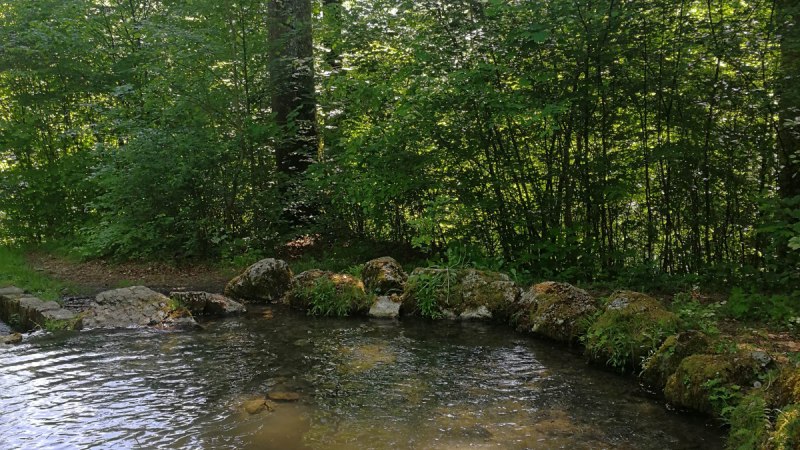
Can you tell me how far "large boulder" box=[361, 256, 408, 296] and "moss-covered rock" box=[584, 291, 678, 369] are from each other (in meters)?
3.28

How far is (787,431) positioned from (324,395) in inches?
137

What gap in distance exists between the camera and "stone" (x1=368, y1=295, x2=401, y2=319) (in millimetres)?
7969

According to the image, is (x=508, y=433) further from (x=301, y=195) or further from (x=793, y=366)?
(x=301, y=195)

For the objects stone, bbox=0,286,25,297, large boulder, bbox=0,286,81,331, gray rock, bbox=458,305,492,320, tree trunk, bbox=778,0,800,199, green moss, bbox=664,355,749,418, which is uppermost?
tree trunk, bbox=778,0,800,199

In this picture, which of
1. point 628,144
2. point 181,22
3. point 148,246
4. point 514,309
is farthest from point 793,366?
point 181,22

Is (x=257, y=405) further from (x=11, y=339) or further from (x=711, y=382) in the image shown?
(x=11, y=339)

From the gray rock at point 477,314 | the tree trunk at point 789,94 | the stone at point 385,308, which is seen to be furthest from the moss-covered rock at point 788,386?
the stone at point 385,308

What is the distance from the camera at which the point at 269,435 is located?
4191mm

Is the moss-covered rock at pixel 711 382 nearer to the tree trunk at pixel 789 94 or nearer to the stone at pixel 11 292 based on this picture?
the tree trunk at pixel 789 94

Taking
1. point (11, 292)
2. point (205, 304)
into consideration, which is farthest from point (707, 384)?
point (11, 292)

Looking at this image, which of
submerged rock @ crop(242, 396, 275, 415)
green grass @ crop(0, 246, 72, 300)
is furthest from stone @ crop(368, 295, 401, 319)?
green grass @ crop(0, 246, 72, 300)

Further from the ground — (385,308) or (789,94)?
(789,94)

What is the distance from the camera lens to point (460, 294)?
8008 millimetres

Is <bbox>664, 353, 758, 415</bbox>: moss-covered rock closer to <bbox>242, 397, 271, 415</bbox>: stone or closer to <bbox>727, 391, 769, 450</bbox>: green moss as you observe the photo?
<bbox>727, 391, 769, 450</bbox>: green moss
